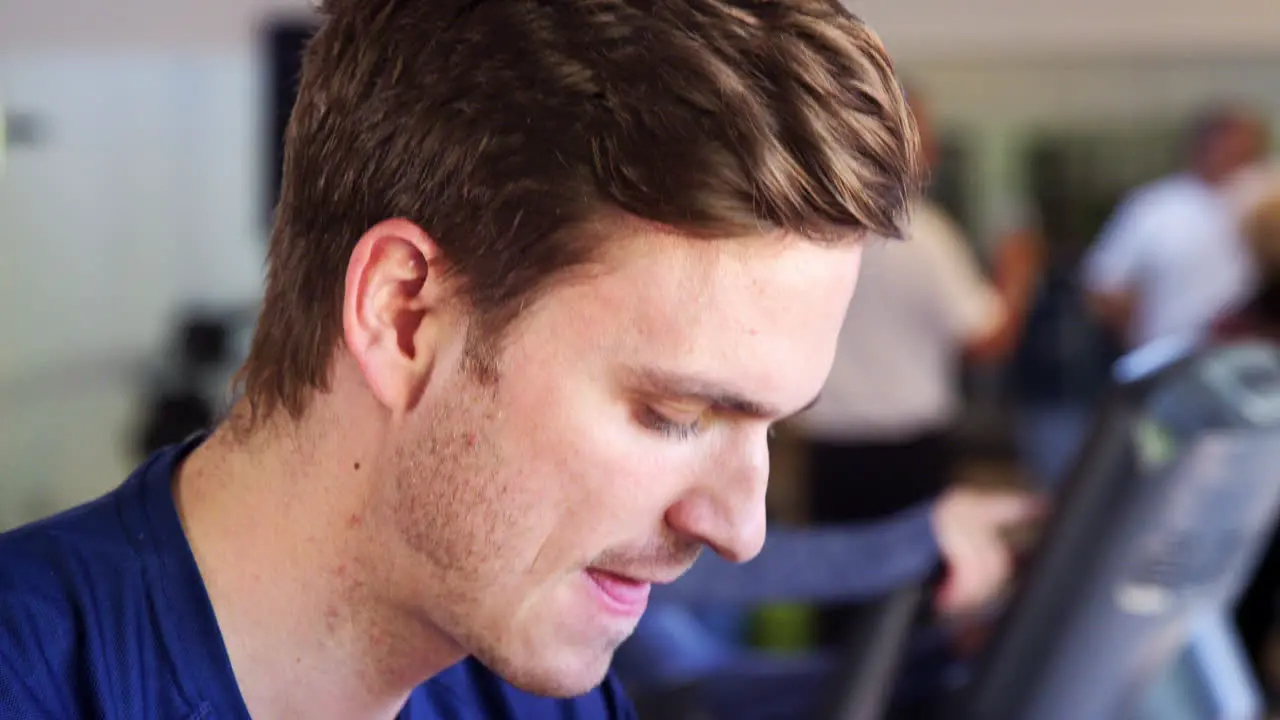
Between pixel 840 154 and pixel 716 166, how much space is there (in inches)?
2.9

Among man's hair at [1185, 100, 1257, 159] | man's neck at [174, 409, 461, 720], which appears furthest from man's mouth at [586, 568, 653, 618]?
man's hair at [1185, 100, 1257, 159]

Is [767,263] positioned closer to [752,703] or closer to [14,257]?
[752,703]

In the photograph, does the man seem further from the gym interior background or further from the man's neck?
the gym interior background

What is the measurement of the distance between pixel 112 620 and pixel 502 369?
25 centimetres

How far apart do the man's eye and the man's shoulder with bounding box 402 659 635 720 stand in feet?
0.81

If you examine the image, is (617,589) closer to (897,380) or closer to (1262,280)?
(1262,280)

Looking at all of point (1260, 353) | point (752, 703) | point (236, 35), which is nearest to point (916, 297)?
point (1260, 353)

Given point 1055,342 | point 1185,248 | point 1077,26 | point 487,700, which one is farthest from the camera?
point 1055,342

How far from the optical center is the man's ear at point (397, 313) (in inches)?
33.4

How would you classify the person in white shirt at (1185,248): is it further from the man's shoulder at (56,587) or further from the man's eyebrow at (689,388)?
the man's shoulder at (56,587)

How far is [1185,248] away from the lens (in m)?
4.31

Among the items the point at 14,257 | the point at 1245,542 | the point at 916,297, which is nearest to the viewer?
the point at 1245,542

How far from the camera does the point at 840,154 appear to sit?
82 cm

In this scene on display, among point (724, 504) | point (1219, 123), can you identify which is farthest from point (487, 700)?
point (1219, 123)
